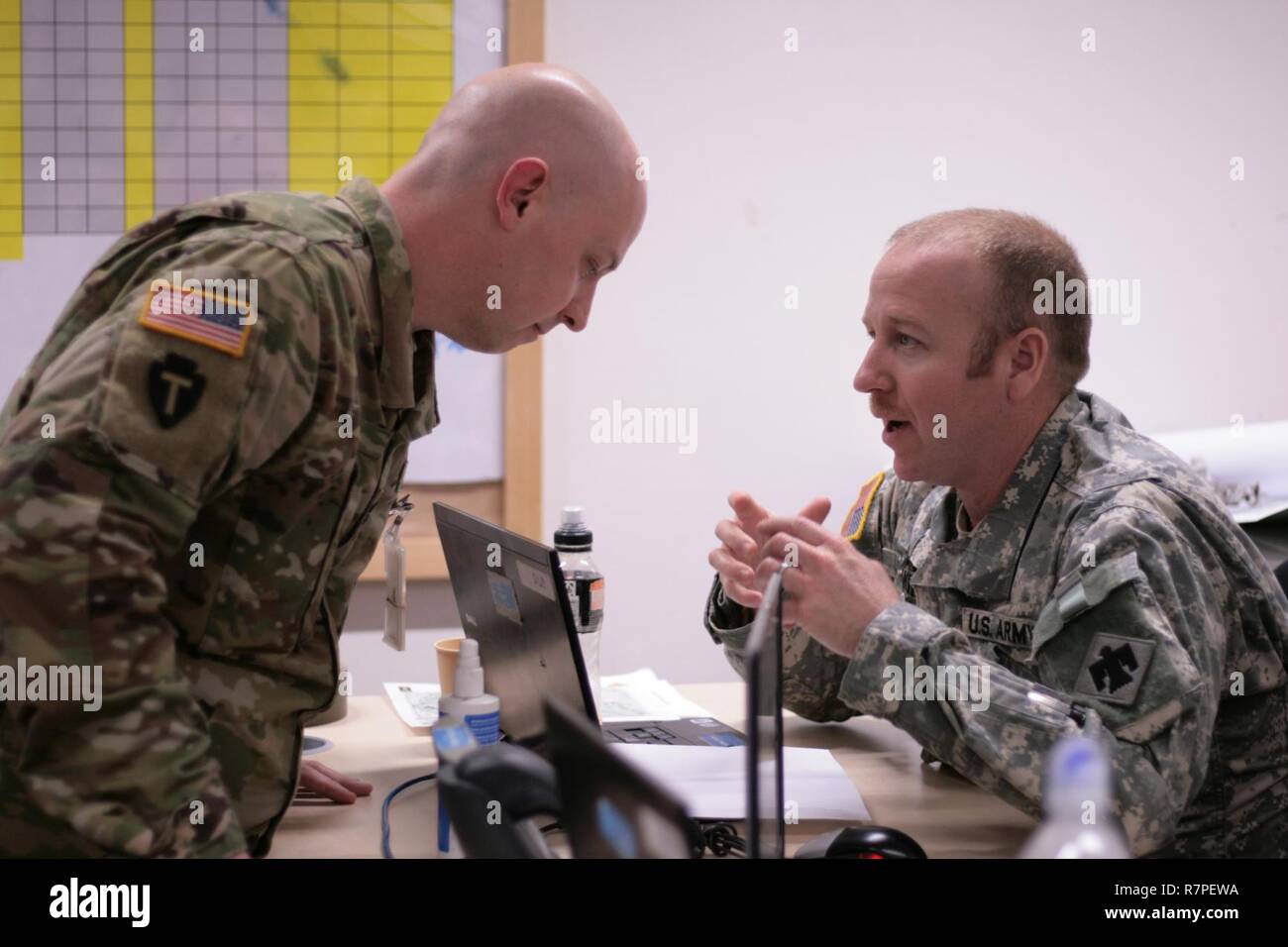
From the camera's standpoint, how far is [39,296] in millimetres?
2299

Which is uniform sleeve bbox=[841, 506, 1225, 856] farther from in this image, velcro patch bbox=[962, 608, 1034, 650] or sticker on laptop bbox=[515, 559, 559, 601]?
sticker on laptop bbox=[515, 559, 559, 601]

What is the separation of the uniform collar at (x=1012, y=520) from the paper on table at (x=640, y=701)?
43 cm

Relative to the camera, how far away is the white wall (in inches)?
96.6

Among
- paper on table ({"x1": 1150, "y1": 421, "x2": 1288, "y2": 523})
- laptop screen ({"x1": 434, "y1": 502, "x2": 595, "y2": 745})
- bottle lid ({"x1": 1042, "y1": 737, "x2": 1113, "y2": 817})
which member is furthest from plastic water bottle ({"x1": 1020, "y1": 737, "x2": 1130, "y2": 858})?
paper on table ({"x1": 1150, "y1": 421, "x2": 1288, "y2": 523})

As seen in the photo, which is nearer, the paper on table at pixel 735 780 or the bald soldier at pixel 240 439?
the bald soldier at pixel 240 439

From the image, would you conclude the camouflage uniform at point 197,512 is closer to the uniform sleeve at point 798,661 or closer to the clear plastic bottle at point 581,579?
the clear plastic bottle at point 581,579

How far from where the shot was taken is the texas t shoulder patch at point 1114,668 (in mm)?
1135

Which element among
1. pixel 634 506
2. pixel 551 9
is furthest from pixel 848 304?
pixel 551 9

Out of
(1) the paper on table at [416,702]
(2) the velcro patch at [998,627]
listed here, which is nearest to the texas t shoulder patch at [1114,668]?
(2) the velcro patch at [998,627]

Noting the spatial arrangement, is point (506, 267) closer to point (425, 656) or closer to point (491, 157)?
point (491, 157)

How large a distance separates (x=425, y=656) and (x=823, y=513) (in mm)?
1268

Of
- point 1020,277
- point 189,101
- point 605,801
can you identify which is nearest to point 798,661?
point 1020,277
